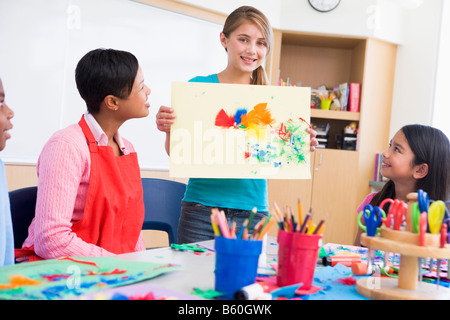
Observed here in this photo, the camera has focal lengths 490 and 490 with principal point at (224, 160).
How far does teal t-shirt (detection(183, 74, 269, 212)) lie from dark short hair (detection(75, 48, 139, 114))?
0.38 metres

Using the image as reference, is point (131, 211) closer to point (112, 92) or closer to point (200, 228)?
point (200, 228)

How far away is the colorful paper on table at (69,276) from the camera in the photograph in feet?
2.58

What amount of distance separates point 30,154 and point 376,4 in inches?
129

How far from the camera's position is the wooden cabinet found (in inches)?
179

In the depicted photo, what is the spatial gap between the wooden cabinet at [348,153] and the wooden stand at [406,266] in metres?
3.57

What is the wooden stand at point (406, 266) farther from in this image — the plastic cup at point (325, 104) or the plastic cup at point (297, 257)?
the plastic cup at point (325, 104)

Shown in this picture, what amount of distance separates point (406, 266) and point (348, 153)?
3.78 metres

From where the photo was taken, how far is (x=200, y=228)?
1534 millimetres

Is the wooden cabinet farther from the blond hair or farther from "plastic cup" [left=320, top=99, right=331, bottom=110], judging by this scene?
the blond hair

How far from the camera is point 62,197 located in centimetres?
120

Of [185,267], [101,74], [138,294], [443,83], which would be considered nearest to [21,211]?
[101,74]

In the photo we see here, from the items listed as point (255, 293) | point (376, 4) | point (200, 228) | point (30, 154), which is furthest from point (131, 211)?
point (376, 4)

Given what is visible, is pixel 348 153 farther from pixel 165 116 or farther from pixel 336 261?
pixel 336 261

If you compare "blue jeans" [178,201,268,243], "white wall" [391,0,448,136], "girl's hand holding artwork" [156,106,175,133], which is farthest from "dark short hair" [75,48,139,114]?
"white wall" [391,0,448,136]
